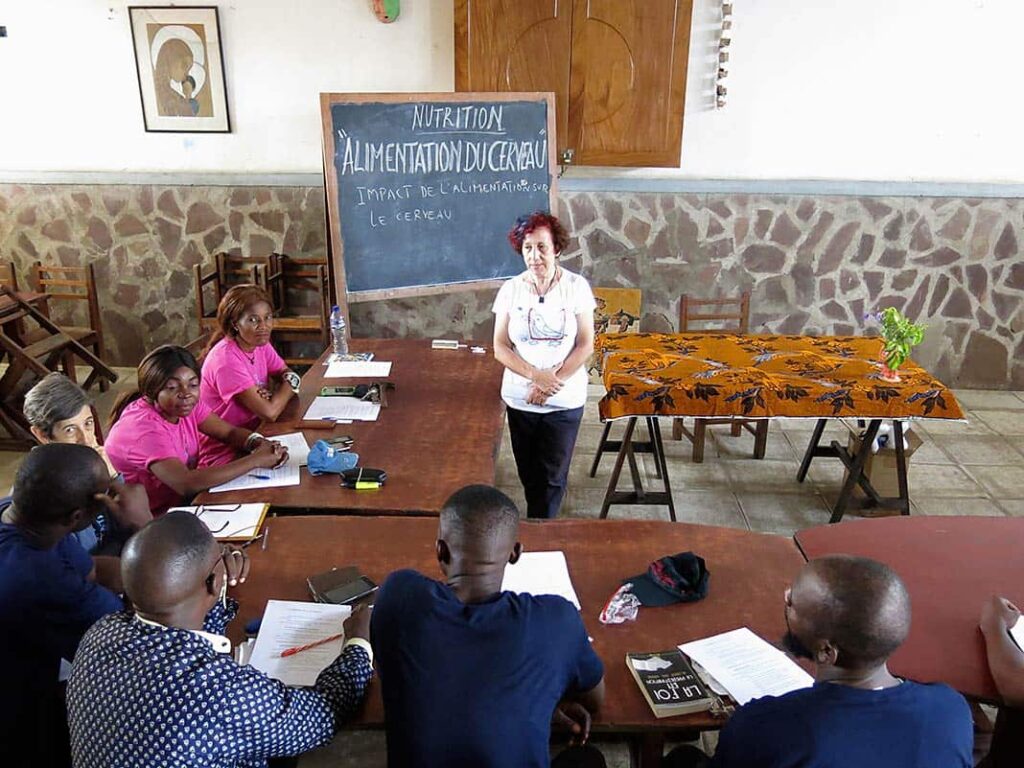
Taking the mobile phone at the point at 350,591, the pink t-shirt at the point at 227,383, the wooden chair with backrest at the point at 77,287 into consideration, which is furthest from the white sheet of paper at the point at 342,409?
the wooden chair with backrest at the point at 77,287

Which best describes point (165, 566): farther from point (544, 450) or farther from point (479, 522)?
point (544, 450)

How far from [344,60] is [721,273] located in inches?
113

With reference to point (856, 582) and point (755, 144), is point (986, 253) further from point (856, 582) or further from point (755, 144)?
point (856, 582)

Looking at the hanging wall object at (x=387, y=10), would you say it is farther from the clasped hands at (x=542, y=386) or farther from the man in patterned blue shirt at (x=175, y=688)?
the man in patterned blue shirt at (x=175, y=688)

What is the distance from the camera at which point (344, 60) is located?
540 cm

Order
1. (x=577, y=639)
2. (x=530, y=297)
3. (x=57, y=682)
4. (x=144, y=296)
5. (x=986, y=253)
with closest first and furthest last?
(x=577, y=639) < (x=57, y=682) < (x=530, y=297) < (x=986, y=253) < (x=144, y=296)

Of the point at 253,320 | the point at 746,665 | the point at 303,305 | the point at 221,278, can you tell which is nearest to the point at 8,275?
the point at 221,278

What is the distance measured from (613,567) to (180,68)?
4.77m

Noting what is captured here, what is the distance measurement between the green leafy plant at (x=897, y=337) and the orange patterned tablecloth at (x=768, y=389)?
9 centimetres

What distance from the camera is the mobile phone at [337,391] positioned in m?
3.48

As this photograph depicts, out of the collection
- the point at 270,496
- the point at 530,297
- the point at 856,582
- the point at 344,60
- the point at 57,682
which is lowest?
the point at 57,682

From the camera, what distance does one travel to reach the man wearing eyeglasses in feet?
6.16

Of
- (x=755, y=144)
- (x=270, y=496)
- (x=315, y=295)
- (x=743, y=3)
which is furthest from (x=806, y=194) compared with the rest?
(x=270, y=496)

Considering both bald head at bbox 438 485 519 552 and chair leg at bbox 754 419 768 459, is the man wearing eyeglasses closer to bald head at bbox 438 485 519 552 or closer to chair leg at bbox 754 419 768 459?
bald head at bbox 438 485 519 552
